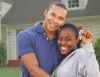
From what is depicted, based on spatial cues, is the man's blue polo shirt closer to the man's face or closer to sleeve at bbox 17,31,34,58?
sleeve at bbox 17,31,34,58

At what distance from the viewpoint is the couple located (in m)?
2.83

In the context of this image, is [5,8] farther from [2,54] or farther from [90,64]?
[90,64]

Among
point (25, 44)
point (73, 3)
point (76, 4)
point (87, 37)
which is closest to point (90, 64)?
point (87, 37)

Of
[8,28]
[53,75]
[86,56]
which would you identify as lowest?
[8,28]

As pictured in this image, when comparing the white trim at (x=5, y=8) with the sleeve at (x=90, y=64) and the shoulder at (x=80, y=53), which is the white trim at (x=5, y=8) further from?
the sleeve at (x=90, y=64)

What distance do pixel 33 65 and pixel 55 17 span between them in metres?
0.52

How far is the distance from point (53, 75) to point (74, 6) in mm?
18710

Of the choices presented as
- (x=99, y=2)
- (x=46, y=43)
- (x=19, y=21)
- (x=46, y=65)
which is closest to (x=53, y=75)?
(x=46, y=65)

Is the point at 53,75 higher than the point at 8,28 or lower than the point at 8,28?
higher

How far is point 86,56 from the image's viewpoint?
268 cm

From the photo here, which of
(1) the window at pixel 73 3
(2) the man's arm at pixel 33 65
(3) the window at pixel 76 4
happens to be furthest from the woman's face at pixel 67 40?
(1) the window at pixel 73 3

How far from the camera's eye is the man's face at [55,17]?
117 inches

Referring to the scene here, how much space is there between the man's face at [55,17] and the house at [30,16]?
54.0ft

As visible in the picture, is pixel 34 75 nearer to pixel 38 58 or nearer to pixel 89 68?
pixel 38 58
